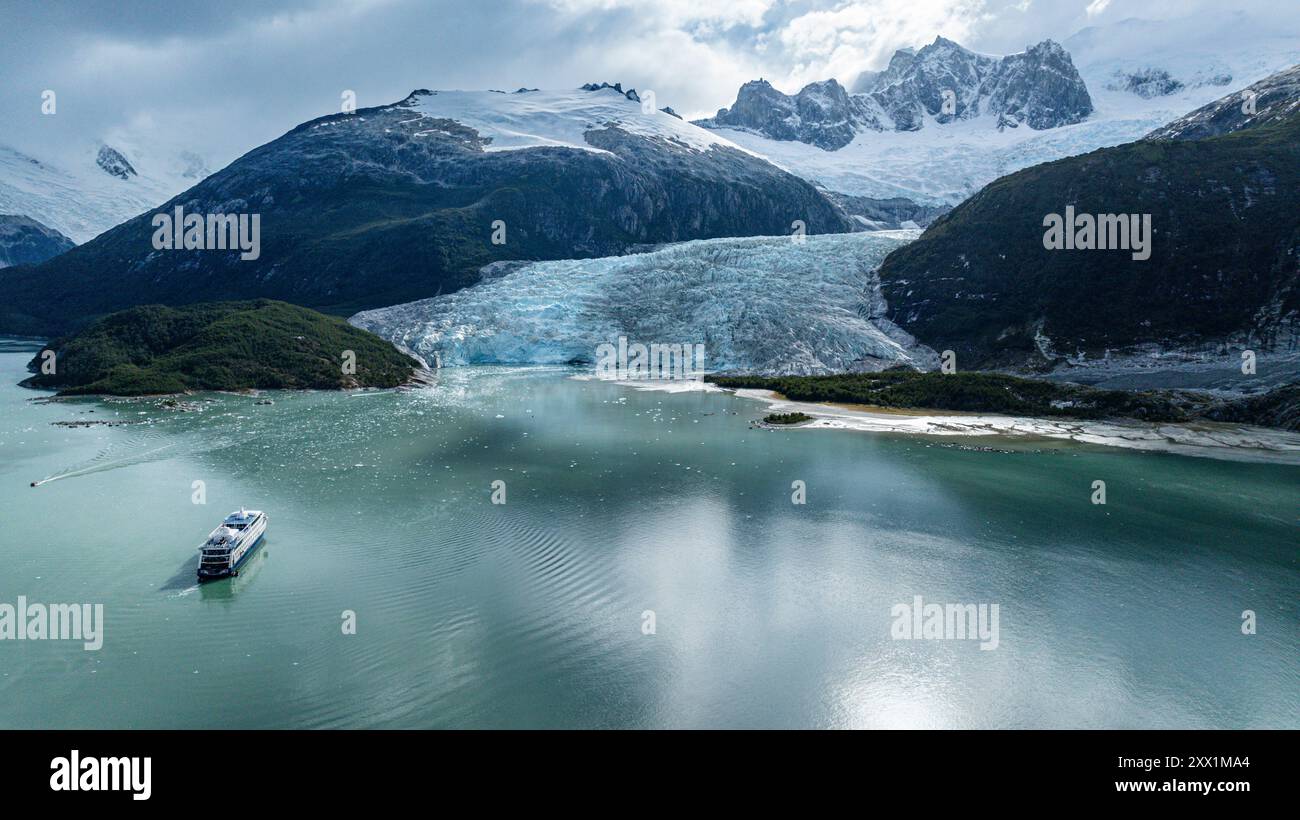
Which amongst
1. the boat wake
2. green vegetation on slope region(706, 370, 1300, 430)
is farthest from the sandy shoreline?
the boat wake

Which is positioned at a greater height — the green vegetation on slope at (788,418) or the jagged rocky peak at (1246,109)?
the jagged rocky peak at (1246,109)

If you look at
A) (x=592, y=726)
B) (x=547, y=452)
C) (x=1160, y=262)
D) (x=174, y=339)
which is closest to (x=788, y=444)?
(x=547, y=452)

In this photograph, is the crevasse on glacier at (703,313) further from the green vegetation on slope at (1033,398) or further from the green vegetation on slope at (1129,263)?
the green vegetation on slope at (1033,398)

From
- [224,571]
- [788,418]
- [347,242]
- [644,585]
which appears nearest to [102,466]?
[224,571]

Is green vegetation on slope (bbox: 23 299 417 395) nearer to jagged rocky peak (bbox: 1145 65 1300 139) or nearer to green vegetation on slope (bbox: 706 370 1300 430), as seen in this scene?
green vegetation on slope (bbox: 706 370 1300 430)

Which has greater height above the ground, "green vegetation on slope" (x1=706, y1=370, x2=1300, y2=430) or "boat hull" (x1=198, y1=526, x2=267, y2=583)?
"green vegetation on slope" (x1=706, y1=370, x2=1300, y2=430)

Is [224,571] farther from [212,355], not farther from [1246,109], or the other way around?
[1246,109]

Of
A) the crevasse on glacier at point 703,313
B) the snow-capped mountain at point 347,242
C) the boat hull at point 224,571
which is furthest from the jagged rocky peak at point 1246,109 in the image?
the boat hull at point 224,571
